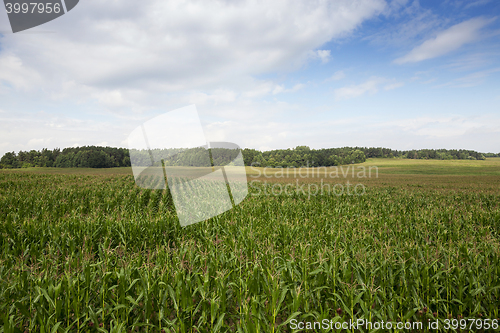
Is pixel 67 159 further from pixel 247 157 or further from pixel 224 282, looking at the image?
pixel 224 282

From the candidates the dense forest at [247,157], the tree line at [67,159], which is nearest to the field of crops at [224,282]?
the dense forest at [247,157]

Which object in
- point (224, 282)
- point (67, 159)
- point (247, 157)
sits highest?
point (67, 159)

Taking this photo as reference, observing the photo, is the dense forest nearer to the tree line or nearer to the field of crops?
the tree line

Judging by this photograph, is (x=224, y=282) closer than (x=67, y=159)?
Yes

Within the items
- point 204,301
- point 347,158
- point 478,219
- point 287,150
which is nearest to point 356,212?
point 478,219

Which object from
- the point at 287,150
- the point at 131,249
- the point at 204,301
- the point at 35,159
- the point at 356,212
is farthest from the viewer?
the point at 287,150

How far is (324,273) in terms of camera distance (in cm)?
438

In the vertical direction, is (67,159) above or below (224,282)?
above

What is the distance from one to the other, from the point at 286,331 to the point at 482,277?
14.0ft

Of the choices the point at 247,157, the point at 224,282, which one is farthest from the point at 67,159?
the point at 224,282

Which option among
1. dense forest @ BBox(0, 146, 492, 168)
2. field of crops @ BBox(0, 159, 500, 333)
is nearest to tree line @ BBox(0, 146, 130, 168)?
dense forest @ BBox(0, 146, 492, 168)

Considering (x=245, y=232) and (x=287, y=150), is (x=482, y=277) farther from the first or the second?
(x=287, y=150)

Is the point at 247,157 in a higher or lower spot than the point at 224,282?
higher

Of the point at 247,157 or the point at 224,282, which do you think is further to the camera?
the point at 247,157
